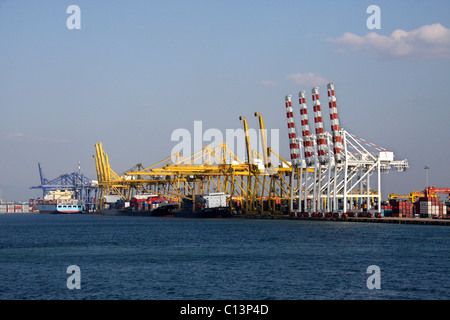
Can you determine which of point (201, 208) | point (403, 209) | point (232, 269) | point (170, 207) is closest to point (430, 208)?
point (403, 209)

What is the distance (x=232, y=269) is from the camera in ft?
133

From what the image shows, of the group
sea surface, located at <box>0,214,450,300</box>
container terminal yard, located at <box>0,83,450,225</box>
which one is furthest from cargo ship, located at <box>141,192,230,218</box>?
sea surface, located at <box>0,214,450,300</box>

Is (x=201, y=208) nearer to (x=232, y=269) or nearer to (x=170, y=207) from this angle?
(x=170, y=207)

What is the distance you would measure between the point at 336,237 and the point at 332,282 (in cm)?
3119

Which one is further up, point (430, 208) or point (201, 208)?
point (430, 208)

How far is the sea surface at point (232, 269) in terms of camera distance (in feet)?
104

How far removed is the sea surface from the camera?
104ft

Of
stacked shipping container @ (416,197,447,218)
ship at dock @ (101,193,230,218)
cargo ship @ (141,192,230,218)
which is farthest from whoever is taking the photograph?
ship at dock @ (101,193,230,218)

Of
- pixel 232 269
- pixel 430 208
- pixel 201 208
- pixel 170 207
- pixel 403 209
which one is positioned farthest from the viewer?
pixel 170 207

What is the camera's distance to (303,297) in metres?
30.5

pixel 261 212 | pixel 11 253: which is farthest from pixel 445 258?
pixel 261 212

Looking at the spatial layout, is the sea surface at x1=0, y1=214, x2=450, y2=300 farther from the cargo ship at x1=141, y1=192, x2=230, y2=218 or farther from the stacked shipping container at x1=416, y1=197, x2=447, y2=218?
the cargo ship at x1=141, y1=192, x2=230, y2=218
